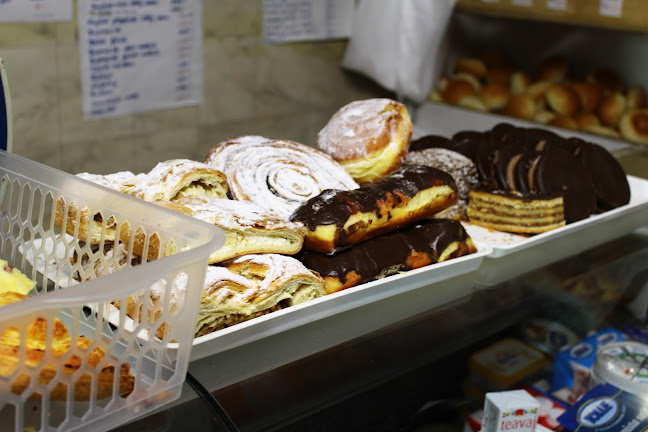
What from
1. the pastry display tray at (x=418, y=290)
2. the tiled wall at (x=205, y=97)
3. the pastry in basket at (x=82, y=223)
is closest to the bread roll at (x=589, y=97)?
the tiled wall at (x=205, y=97)

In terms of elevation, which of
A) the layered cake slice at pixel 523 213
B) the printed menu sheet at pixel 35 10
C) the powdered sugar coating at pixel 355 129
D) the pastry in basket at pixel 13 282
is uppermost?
the printed menu sheet at pixel 35 10

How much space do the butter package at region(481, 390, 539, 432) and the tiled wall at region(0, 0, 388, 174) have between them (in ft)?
7.59

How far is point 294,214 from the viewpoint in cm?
106

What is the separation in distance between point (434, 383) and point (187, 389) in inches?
14.7

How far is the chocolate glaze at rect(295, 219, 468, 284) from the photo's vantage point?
1016mm

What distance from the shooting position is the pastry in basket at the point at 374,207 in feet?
3.34

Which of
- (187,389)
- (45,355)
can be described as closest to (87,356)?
(45,355)

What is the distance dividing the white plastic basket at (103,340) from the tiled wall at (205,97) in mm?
2076

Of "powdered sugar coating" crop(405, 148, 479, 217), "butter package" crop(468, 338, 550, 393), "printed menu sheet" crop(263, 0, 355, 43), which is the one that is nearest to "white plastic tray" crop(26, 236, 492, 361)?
"butter package" crop(468, 338, 550, 393)

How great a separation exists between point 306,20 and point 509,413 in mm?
2975

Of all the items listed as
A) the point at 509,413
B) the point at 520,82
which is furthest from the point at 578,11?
the point at 509,413

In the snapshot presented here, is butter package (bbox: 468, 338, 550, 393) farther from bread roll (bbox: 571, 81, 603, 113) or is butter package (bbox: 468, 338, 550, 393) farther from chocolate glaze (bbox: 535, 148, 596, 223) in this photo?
bread roll (bbox: 571, 81, 603, 113)

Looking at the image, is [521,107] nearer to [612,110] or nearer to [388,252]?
[612,110]

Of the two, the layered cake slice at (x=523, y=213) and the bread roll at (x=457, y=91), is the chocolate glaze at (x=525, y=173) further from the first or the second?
the bread roll at (x=457, y=91)
